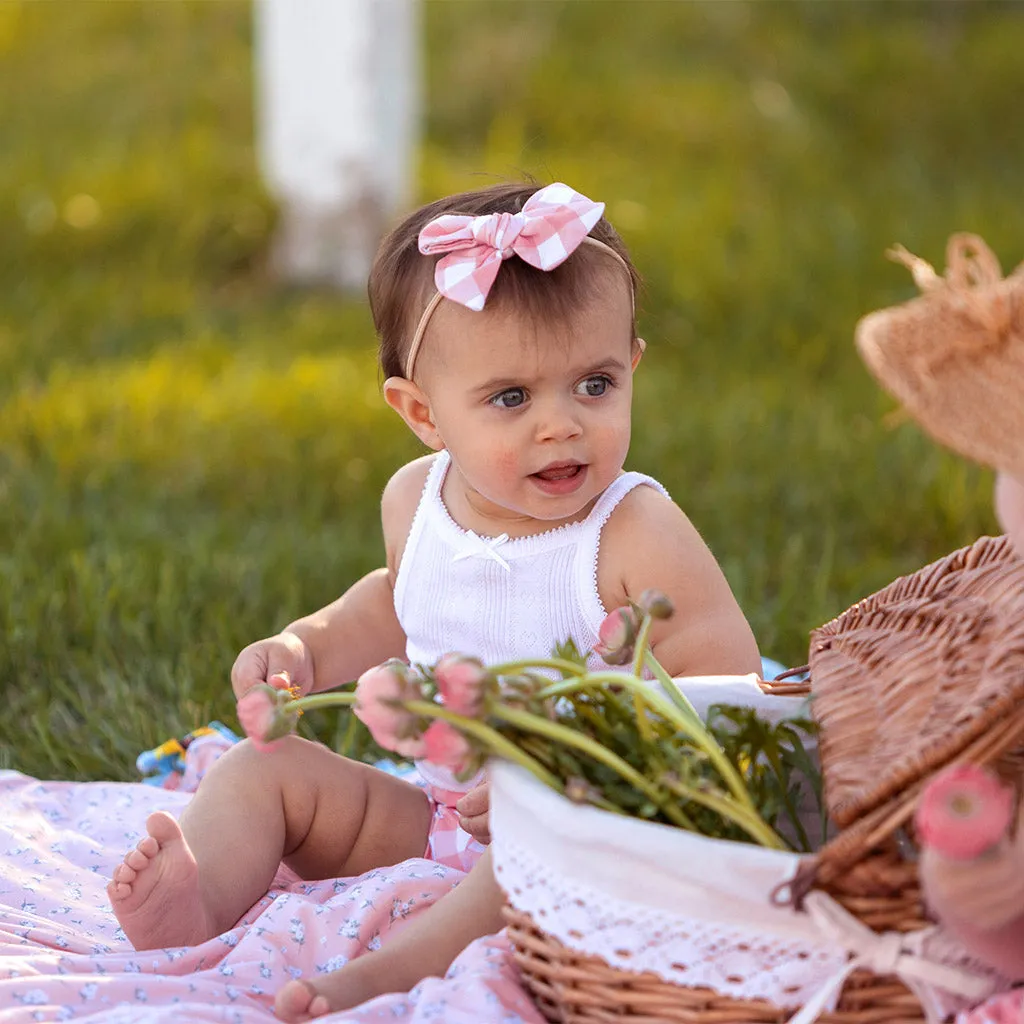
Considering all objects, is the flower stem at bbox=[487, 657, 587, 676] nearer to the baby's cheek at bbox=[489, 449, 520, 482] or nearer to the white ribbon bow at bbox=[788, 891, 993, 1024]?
the white ribbon bow at bbox=[788, 891, 993, 1024]

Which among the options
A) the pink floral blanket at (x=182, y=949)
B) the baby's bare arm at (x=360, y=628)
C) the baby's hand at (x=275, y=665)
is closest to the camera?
the pink floral blanket at (x=182, y=949)

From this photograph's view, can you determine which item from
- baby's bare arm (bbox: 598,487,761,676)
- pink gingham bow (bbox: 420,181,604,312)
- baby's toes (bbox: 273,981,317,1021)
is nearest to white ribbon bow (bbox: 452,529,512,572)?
baby's bare arm (bbox: 598,487,761,676)

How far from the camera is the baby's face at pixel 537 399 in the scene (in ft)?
6.97

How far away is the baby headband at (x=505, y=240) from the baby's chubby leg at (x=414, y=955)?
731mm

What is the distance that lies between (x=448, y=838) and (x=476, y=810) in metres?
0.20

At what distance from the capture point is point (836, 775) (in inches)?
65.0

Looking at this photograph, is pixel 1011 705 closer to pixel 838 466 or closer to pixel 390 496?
pixel 390 496

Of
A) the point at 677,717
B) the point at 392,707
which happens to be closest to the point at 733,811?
the point at 677,717

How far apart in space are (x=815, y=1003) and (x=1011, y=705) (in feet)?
1.13

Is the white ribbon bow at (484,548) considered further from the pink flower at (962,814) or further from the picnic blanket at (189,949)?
the pink flower at (962,814)

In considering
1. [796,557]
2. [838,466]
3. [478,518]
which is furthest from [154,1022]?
[838,466]

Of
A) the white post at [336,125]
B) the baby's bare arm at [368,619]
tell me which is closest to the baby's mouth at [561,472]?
the baby's bare arm at [368,619]

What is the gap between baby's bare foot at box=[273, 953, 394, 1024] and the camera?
1792mm

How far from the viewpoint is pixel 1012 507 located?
1.65m
